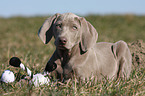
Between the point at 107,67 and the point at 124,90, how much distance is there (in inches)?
27.6

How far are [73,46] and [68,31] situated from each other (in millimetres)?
329

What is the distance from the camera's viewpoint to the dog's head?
3.03 m

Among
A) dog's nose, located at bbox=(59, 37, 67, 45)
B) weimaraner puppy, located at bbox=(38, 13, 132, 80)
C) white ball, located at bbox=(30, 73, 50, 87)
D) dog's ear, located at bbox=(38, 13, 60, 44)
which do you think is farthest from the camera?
dog's ear, located at bbox=(38, 13, 60, 44)

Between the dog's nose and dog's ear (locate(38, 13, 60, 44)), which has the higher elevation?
dog's ear (locate(38, 13, 60, 44))

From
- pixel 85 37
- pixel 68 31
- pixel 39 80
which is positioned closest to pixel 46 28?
pixel 68 31

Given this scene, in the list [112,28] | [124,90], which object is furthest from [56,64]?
[112,28]

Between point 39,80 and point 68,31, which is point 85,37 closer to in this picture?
point 68,31

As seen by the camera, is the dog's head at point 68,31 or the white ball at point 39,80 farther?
the white ball at point 39,80

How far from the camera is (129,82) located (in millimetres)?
3477

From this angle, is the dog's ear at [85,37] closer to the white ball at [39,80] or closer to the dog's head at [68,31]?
the dog's head at [68,31]

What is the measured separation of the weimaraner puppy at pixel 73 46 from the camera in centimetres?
310

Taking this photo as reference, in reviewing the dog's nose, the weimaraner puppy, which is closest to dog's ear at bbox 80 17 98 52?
the weimaraner puppy

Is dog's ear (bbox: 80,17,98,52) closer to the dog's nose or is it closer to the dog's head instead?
the dog's head

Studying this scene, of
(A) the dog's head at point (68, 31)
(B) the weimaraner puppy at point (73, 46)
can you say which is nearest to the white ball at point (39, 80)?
(B) the weimaraner puppy at point (73, 46)
